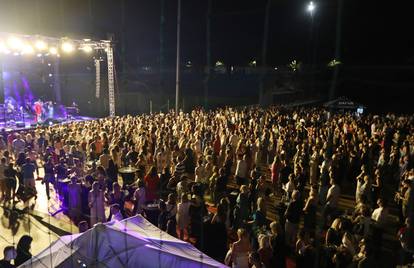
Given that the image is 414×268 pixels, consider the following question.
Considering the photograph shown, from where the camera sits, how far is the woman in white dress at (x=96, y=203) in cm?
715

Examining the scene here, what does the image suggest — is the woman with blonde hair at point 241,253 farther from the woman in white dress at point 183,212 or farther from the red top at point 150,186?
the red top at point 150,186

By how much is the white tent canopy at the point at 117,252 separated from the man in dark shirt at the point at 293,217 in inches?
103

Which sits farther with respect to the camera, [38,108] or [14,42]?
[38,108]

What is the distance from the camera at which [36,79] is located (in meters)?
32.5

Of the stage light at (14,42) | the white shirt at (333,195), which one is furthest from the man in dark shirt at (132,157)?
the stage light at (14,42)

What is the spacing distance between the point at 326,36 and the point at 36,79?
2979 cm

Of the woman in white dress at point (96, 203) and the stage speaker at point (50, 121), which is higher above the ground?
the stage speaker at point (50, 121)

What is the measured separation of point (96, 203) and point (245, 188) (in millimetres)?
3030

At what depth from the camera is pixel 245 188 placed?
676 centimetres

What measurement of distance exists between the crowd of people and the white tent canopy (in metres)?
1.00

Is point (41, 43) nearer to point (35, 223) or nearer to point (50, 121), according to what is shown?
point (50, 121)

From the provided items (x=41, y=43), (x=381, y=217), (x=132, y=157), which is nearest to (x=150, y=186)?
(x=132, y=157)

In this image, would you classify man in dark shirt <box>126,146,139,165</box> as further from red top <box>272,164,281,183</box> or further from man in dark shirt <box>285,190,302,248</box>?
man in dark shirt <box>285,190,302,248</box>

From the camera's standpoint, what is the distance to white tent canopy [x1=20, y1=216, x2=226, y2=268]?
3898 mm
